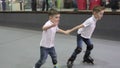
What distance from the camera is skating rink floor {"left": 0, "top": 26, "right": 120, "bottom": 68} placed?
19.1ft

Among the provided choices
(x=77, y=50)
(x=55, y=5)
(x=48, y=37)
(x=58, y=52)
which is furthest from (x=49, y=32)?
(x=55, y=5)

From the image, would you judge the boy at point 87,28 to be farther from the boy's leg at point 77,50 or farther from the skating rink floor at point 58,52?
the skating rink floor at point 58,52

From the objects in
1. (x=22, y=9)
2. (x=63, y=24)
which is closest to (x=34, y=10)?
(x=22, y=9)

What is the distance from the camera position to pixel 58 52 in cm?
699

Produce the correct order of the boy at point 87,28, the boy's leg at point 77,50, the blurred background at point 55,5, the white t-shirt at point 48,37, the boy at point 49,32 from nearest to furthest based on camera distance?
the boy at point 49,32 < the white t-shirt at point 48,37 < the boy at point 87,28 < the boy's leg at point 77,50 < the blurred background at point 55,5

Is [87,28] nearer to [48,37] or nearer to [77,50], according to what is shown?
[77,50]

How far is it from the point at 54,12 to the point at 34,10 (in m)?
8.29

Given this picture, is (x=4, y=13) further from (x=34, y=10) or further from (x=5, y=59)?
(x=5, y=59)

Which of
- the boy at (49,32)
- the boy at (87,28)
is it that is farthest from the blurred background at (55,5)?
the boy at (49,32)

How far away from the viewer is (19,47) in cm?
780

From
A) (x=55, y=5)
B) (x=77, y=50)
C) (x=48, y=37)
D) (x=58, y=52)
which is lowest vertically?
(x=58, y=52)

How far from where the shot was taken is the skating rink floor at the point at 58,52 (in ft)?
19.1

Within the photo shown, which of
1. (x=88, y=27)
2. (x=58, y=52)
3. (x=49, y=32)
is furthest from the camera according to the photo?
(x=58, y=52)

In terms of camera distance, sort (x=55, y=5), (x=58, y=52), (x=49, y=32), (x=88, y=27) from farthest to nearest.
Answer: (x=55, y=5) → (x=58, y=52) → (x=88, y=27) → (x=49, y=32)
